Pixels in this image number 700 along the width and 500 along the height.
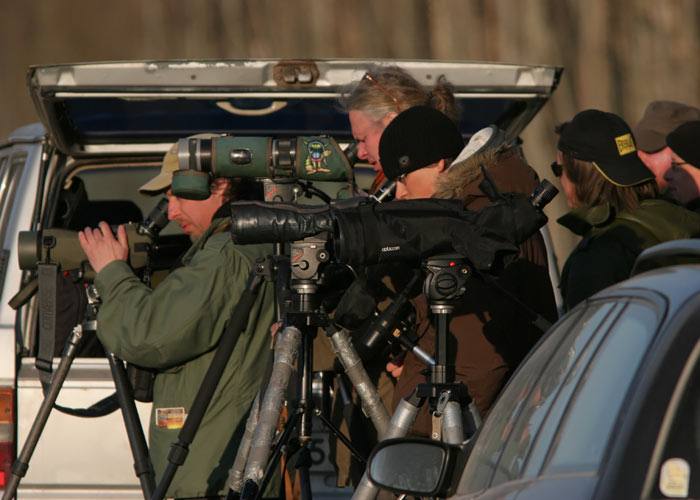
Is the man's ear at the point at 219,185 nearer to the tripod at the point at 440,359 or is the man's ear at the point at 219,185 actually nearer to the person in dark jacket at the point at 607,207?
the person in dark jacket at the point at 607,207

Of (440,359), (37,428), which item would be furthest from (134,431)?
(440,359)

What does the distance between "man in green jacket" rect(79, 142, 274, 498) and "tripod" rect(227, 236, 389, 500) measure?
323 millimetres

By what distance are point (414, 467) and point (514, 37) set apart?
8718 millimetres

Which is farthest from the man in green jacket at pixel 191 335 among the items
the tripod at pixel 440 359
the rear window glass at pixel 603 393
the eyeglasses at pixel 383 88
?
the rear window glass at pixel 603 393

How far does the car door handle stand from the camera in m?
5.33

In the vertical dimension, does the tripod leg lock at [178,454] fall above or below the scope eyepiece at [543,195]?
below

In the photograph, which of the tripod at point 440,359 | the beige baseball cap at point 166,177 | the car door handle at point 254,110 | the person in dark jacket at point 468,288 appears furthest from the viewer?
the car door handle at point 254,110

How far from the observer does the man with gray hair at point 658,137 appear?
552 centimetres

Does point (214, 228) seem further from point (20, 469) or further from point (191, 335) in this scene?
point (20, 469)

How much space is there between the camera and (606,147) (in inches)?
166

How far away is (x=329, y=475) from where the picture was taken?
178 inches

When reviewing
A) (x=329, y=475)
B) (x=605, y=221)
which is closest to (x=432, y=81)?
(x=605, y=221)

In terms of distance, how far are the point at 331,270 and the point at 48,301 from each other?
3.96 feet

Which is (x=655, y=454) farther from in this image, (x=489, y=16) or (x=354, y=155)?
(x=489, y=16)
